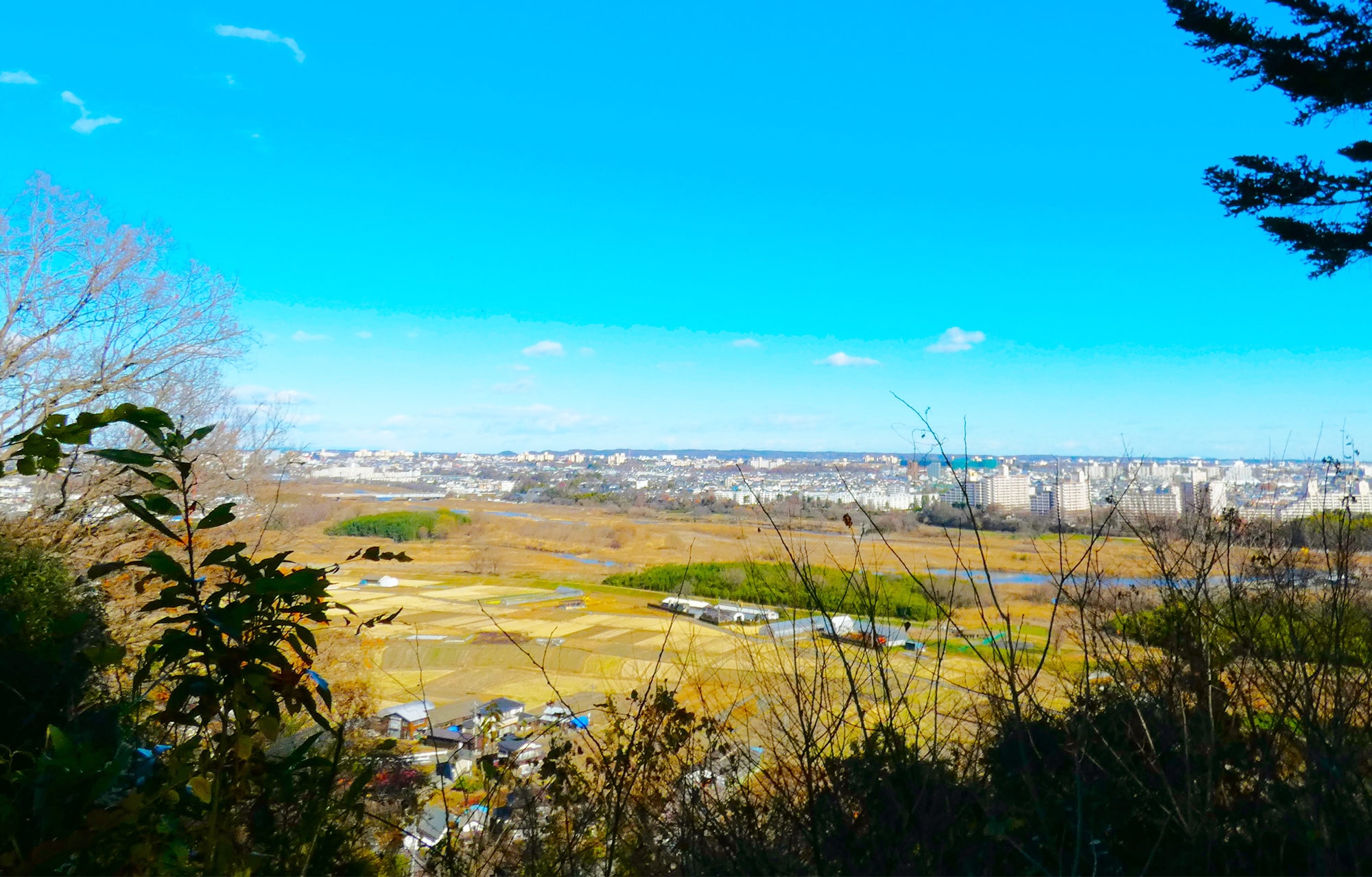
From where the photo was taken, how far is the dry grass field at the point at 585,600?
252 centimetres

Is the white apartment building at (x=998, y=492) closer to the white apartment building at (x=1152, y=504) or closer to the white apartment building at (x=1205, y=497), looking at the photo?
the white apartment building at (x=1152, y=504)

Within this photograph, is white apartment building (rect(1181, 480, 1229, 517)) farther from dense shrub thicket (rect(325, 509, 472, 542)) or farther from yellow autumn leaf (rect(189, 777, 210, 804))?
dense shrub thicket (rect(325, 509, 472, 542))

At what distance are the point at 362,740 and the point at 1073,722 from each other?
138 inches

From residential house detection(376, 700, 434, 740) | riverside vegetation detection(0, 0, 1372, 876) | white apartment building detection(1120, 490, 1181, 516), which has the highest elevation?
white apartment building detection(1120, 490, 1181, 516)

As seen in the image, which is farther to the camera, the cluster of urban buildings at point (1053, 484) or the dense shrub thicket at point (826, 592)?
the cluster of urban buildings at point (1053, 484)

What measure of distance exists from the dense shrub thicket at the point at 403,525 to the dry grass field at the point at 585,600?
0.33m

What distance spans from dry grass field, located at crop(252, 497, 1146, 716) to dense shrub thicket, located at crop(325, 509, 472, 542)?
0.33 m

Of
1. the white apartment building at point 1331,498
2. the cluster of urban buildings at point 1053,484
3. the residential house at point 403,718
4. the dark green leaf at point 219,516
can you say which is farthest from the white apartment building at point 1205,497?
the residential house at point 403,718

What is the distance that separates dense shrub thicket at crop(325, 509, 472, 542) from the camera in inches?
515

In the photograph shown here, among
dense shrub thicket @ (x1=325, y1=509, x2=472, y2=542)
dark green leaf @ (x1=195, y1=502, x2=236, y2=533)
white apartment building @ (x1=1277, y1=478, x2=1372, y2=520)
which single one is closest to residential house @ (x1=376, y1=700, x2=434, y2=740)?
dark green leaf @ (x1=195, y1=502, x2=236, y2=533)

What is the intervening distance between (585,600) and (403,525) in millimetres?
4670

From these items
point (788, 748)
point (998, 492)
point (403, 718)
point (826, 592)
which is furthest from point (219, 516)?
point (403, 718)

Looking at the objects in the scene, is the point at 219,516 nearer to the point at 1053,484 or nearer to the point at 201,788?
the point at 201,788

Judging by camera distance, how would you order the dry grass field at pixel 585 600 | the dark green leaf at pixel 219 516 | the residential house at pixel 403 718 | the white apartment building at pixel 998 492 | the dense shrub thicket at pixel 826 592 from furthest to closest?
the residential house at pixel 403 718 < the dry grass field at pixel 585 600 < the white apartment building at pixel 998 492 < the dense shrub thicket at pixel 826 592 < the dark green leaf at pixel 219 516
